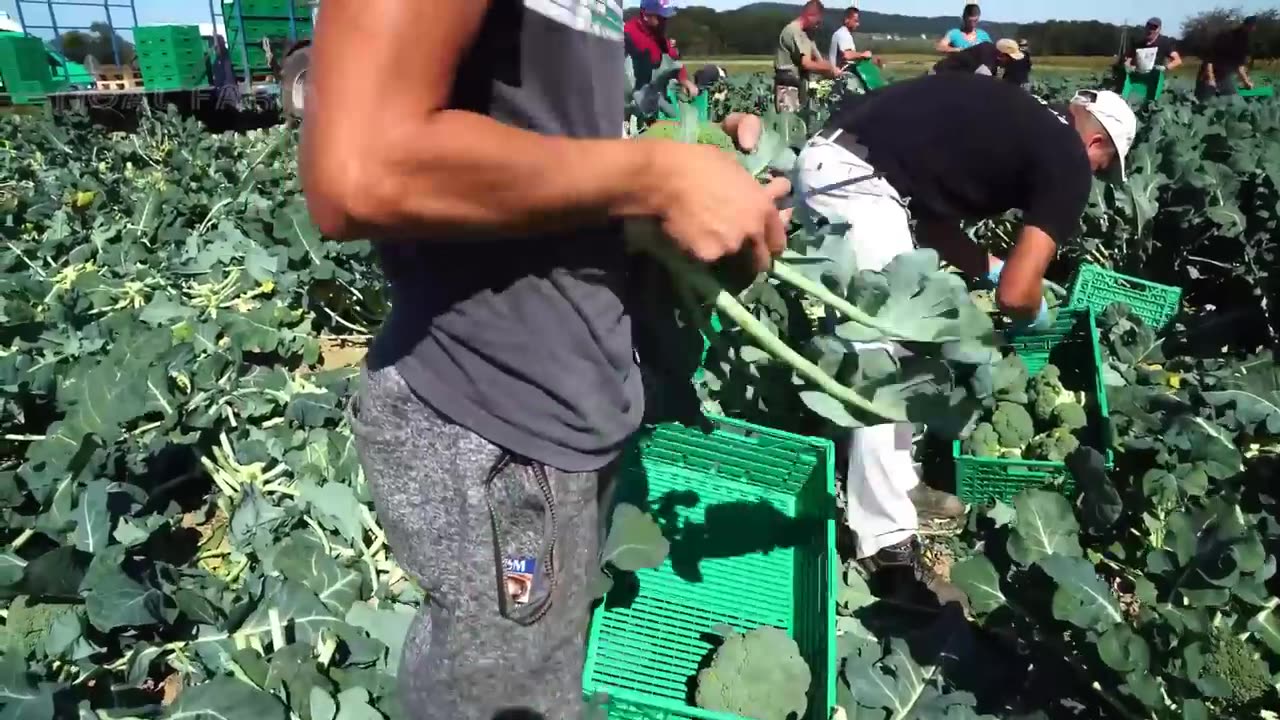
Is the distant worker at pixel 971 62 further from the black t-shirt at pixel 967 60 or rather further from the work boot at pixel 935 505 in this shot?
the work boot at pixel 935 505

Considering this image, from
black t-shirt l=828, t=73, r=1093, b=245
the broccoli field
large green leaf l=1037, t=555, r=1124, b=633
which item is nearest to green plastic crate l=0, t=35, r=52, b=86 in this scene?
the broccoli field

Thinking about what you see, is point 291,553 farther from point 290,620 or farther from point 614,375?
point 614,375

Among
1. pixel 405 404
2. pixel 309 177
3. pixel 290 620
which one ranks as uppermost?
pixel 309 177

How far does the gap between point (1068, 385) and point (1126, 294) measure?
873 millimetres

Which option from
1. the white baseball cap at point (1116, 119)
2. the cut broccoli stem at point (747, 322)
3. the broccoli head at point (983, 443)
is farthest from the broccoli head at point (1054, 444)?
the cut broccoli stem at point (747, 322)

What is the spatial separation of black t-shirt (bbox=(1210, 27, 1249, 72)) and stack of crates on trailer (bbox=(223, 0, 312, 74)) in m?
14.3

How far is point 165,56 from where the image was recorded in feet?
46.4

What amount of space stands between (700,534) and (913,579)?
0.78m

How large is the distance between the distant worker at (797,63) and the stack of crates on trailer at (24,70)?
35.5 feet

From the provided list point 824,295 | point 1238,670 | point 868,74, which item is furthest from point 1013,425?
point 868,74

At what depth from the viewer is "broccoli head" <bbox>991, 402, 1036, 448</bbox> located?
3281mm

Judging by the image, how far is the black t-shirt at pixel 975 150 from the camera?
250 centimetres

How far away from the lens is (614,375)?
3.76 ft

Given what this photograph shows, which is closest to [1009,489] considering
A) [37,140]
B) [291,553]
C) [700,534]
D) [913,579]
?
[913,579]
